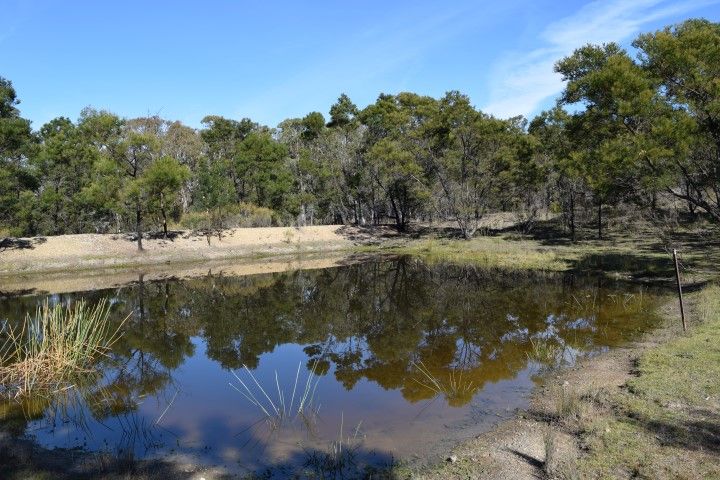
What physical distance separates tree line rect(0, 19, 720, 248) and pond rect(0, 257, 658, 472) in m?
6.42

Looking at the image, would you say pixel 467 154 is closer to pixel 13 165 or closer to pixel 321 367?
pixel 321 367


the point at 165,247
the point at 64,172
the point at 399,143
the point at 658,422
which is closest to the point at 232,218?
the point at 165,247

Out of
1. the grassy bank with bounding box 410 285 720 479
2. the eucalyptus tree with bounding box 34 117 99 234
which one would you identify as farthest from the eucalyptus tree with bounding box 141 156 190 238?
the grassy bank with bounding box 410 285 720 479

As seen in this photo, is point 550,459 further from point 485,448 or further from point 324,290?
point 324,290

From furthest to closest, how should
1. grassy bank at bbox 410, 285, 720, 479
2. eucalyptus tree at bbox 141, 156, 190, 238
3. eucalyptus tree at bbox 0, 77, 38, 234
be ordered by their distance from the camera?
eucalyptus tree at bbox 141, 156, 190, 238 → eucalyptus tree at bbox 0, 77, 38, 234 → grassy bank at bbox 410, 285, 720, 479

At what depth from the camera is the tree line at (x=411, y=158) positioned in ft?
61.9

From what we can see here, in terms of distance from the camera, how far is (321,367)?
13.5m

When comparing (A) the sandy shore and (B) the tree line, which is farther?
(A) the sandy shore

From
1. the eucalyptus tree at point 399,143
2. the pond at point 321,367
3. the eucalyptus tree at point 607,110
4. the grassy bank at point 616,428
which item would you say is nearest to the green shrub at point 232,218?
the eucalyptus tree at point 399,143

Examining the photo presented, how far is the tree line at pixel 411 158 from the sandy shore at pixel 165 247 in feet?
5.61

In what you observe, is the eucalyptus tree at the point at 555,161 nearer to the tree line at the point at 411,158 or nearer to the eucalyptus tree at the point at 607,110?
the tree line at the point at 411,158

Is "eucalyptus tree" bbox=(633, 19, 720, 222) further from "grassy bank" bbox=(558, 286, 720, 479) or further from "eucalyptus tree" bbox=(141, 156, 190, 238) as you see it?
"eucalyptus tree" bbox=(141, 156, 190, 238)

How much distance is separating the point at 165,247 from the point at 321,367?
33.0 m

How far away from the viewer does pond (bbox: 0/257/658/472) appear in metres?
8.98
